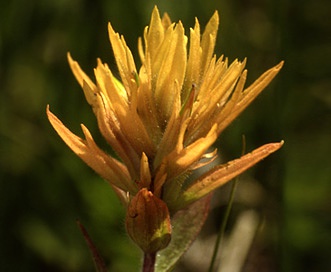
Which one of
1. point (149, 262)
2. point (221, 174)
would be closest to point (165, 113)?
point (221, 174)

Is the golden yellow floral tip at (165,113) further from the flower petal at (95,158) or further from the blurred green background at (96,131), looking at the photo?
the blurred green background at (96,131)

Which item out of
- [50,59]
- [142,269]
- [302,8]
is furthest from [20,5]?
[142,269]

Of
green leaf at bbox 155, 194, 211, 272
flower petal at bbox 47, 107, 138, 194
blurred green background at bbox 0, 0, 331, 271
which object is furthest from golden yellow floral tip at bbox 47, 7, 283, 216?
blurred green background at bbox 0, 0, 331, 271

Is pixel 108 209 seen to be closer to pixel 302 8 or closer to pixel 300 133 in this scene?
pixel 300 133

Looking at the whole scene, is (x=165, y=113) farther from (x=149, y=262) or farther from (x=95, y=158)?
(x=149, y=262)

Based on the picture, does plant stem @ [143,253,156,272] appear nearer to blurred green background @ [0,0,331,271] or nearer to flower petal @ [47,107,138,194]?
flower petal @ [47,107,138,194]

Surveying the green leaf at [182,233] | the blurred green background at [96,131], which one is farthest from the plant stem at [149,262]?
the blurred green background at [96,131]
